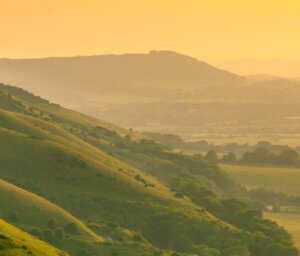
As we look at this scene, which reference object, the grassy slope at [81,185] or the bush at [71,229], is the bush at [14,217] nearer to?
the bush at [71,229]

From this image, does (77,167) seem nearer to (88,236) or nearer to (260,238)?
(260,238)

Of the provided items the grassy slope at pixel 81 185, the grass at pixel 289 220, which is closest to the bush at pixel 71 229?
the grassy slope at pixel 81 185

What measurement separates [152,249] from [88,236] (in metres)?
7.33

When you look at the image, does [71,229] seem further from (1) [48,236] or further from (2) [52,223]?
(1) [48,236]

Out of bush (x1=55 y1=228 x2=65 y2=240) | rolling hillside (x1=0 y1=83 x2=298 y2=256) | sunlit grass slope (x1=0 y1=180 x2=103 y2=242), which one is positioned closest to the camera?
bush (x1=55 y1=228 x2=65 y2=240)

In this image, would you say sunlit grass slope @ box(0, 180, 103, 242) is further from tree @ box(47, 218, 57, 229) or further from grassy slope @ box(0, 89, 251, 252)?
grassy slope @ box(0, 89, 251, 252)

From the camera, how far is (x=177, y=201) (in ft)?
407

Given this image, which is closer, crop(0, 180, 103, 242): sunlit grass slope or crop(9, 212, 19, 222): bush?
crop(9, 212, 19, 222): bush

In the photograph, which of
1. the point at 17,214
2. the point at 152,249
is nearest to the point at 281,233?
the point at 152,249

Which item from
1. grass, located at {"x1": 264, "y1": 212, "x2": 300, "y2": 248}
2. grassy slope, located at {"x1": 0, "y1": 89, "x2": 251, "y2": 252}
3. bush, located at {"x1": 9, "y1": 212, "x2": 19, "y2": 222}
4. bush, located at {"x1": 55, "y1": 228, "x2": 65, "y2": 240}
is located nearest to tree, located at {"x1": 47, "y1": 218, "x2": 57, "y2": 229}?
bush, located at {"x1": 55, "y1": 228, "x2": 65, "y2": 240}

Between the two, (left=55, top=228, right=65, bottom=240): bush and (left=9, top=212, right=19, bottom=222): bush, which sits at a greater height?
(left=9, top=212, right=19, bottom=222): bush

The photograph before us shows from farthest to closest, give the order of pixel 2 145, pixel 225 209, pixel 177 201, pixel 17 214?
1. pixel 225 209
2. pixel 177 201
3. pixel 2 145
4. pixel 17 214

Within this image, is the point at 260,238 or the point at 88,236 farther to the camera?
the point at 260,238

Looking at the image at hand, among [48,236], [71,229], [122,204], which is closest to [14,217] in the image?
[48,236]
